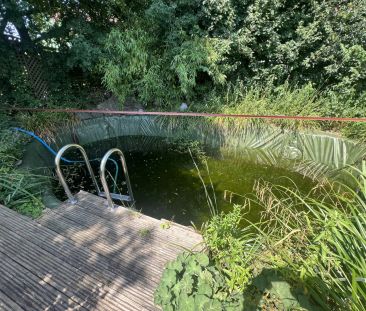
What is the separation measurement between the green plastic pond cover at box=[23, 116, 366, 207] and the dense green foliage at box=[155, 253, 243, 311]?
2785 mm

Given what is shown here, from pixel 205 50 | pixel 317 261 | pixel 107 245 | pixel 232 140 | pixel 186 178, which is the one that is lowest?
pixel 186 178

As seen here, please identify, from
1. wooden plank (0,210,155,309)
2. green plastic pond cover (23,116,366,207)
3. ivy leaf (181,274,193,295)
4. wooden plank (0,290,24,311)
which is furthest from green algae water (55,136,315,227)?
wooden plank (0,290,24,311)

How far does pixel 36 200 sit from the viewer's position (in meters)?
2.26

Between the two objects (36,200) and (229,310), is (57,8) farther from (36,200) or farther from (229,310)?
(229,310)

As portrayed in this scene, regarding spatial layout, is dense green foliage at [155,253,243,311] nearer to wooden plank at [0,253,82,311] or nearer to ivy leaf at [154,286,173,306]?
ivy leaf at [154,286,173,306]

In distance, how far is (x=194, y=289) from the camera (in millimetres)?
1191

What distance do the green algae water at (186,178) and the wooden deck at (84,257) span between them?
0.96 metres

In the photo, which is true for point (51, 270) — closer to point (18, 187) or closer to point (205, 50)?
point (18, 187)

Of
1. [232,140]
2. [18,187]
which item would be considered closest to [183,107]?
[232,140]

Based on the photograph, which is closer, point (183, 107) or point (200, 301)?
point (200, 301)

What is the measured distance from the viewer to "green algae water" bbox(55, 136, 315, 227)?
9.84ft

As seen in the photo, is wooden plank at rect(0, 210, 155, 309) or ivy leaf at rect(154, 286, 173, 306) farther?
wooden plank at rect(0, 210, 155, 309)

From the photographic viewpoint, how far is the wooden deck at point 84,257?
1422 millimetres

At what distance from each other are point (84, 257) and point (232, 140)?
3297 millimetres
